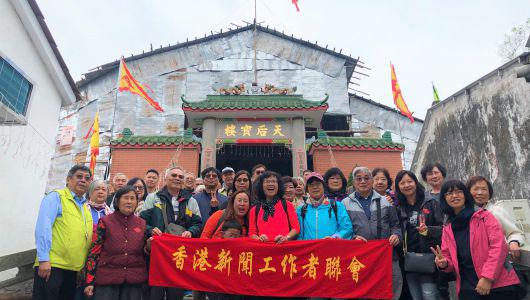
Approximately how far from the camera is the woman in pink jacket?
9.74ft

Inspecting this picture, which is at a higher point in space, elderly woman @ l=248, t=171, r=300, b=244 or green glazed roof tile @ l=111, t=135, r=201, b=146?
green glazed roof tile @ l=111, t=135, r=201, b=146

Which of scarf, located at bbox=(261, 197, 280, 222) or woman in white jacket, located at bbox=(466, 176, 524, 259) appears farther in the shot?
scarf, located at bbox=(261, 197, 280, 222)

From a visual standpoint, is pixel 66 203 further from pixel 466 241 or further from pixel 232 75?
pixel 232 75

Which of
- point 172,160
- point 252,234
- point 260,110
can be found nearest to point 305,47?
point 260,110

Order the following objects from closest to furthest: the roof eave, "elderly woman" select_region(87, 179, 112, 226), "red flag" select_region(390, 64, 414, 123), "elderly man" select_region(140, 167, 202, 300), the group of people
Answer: the group of people < "elderly man" select_region(140, 167, 202, 300) < "elderly woman" select_region(87, 179, 112, 226) < "red flag" select_region(390, 64, 414, 123) < the roof eave

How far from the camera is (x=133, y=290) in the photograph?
11.7 ft

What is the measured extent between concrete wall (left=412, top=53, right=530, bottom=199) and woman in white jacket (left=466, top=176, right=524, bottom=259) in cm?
452

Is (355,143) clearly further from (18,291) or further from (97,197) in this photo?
(18,291)

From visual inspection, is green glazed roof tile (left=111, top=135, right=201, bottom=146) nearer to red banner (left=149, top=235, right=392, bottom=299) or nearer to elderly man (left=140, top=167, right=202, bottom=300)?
elderly man (left=140, top=167, right=202, bottom=300)

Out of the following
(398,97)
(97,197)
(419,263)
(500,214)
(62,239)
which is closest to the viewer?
(500,214)

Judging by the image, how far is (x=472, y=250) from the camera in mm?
3162

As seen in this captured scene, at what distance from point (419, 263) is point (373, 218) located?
64 centimetres

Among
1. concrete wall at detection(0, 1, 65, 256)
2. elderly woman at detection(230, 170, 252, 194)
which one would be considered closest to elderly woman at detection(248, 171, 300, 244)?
elderly woman at detection(230, 170, 252, 194)

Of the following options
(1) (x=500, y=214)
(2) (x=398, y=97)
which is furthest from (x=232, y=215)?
(2) (x=398, y=97)
